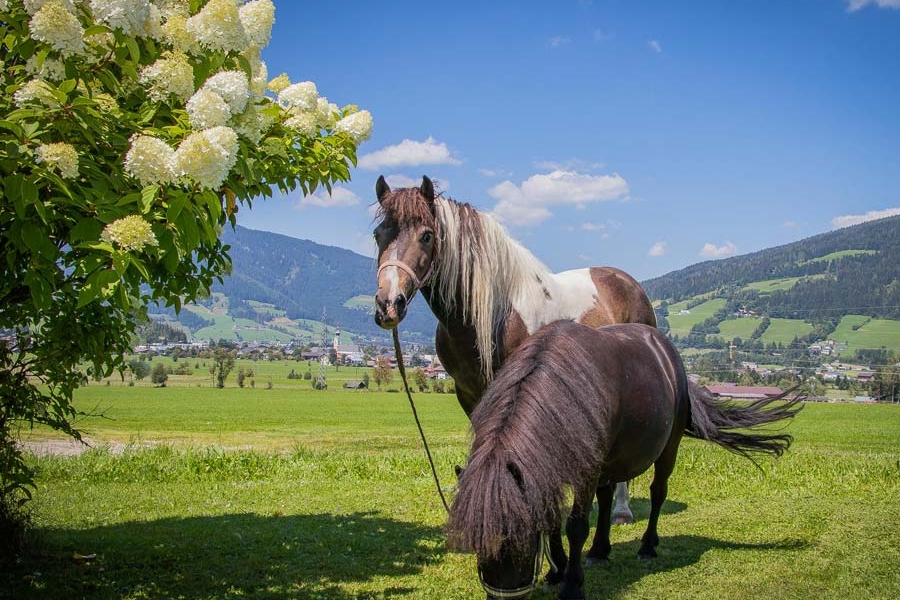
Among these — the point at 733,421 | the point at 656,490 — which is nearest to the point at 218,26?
the point at 656,490

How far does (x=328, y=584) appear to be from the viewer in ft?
16.7

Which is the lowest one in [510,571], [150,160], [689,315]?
[689,315]

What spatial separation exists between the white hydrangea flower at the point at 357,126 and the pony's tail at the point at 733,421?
389cm

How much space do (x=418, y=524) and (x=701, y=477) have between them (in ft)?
16.4

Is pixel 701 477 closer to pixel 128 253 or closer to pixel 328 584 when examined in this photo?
pixel 328 584

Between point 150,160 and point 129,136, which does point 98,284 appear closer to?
point 150,160

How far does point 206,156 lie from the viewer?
115 inches

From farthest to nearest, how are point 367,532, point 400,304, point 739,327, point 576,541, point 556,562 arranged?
point 739,327, point 367,532, point 556,562, point 400,304, point 576,541

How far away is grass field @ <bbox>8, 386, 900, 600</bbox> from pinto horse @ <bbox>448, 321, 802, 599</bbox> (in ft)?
2.88

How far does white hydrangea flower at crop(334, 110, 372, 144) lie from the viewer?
4.39 m

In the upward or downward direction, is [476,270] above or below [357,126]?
below

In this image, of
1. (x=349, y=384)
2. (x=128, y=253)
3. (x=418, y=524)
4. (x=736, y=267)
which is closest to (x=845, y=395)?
(x=349, y=384)

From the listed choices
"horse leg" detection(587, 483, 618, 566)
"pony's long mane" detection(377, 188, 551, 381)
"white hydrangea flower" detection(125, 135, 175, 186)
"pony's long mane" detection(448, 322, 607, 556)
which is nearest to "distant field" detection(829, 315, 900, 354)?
"horse leg" detection(587, 483, 618, 566)

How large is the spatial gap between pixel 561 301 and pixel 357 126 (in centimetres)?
257
